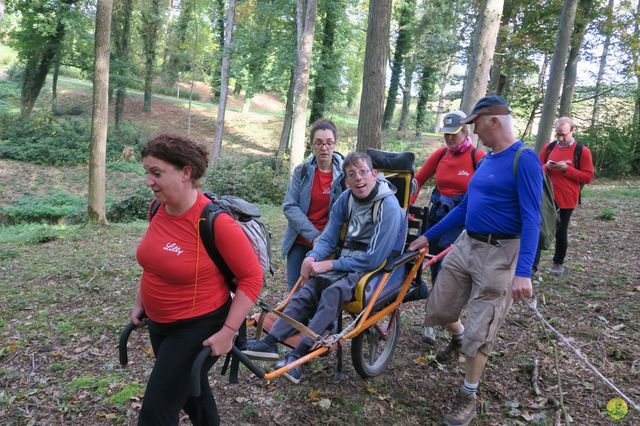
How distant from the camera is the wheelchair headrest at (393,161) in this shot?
3988 millimetres

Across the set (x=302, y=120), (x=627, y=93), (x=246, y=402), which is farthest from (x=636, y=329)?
(x=627, y=93)

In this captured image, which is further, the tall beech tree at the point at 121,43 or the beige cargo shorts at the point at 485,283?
the tall beech tree at the point at 121,43

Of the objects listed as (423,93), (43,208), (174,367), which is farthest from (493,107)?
(423,93)

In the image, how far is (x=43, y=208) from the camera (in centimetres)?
1439

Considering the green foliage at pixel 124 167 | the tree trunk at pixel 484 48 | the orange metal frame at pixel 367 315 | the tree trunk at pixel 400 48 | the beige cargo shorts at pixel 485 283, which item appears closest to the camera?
the orange metal frame at pixel 367 315

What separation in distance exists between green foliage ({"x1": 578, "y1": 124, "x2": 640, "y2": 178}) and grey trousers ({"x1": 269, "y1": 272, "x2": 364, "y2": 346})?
17789 millimetres

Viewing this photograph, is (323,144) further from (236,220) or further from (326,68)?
(326,68)

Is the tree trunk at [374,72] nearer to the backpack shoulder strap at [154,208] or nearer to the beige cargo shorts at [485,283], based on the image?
the beige cargo shorts at [485,283]

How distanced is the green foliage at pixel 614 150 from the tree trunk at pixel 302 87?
11870 millimetres

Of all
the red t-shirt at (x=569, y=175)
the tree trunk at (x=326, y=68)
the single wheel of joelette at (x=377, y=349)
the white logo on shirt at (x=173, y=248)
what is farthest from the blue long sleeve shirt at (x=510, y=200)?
the tree trunk at (x=326, y=68)

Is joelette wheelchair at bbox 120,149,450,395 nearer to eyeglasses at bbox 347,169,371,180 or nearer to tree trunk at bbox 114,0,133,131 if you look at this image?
eyeglasses at bbox 347,169,371,180

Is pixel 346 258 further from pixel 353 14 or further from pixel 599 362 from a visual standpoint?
pixel 353 14

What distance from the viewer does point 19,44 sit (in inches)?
859

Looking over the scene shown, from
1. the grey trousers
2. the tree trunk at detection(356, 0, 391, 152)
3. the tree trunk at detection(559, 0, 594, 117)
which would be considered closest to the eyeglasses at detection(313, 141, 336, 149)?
the grey trousers
